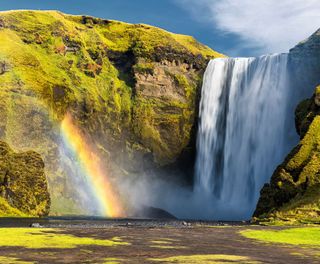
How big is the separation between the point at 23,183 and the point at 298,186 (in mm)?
65023

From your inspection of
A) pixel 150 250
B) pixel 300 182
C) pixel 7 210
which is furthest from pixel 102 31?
pixel 150 250

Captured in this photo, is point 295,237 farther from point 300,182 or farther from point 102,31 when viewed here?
point 102,31

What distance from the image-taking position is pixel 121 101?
16538 cm

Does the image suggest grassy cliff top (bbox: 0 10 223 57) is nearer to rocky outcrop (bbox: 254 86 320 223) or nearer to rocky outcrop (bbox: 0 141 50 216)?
rocky outcrop (bbox: 0 141 50 216)

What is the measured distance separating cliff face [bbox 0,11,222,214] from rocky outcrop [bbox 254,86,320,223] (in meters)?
60.0

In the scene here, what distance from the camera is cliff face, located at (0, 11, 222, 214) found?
14200cm

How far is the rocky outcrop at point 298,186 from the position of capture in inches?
3172

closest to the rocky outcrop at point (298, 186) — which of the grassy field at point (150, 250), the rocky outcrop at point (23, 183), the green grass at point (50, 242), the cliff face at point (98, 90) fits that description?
the grassy field at point (150, 250)

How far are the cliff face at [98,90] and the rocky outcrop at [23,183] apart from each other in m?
12.6

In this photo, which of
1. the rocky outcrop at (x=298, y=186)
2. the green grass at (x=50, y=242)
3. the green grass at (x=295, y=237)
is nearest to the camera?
the green grass at (x=50, y=242)

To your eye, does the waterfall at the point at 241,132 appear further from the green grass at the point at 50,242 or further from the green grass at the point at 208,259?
the green grass at the point at 208,259

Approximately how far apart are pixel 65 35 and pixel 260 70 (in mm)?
69765

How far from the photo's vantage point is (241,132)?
138 metres

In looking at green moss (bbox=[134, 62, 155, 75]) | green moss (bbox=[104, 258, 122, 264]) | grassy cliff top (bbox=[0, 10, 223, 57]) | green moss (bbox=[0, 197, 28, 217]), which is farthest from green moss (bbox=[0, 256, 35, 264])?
grassy cliff top (bbox=[0, 10, 223, 57])
